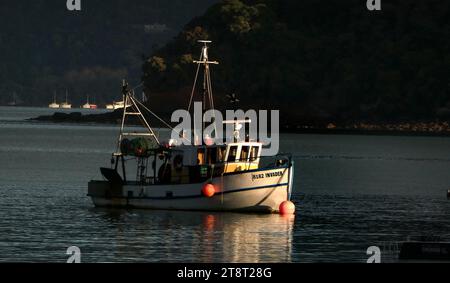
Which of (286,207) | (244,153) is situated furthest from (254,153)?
(286,207)

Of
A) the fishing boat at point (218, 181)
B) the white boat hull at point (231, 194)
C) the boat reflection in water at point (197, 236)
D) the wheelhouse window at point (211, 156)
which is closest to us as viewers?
the boat reflection in water at point (197, 236)

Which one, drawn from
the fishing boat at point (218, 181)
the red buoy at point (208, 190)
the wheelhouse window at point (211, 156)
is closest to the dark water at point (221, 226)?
the fishing boat at point (218, 181)

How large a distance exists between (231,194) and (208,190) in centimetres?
161

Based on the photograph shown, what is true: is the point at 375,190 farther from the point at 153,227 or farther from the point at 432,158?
the point at 432,158

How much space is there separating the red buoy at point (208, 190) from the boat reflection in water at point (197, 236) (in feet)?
4.52

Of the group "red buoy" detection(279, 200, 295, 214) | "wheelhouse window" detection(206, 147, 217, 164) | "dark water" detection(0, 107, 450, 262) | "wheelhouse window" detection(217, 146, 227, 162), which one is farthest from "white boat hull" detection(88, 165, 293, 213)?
"wheelhouse window" detection(217, 146, 227, 162)

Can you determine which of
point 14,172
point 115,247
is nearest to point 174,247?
point 115,247

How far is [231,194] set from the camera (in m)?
81.6

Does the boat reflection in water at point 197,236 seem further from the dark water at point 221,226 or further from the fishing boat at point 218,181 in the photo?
the fishing boat at point 218,181

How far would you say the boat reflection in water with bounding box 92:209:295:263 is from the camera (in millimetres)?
65500

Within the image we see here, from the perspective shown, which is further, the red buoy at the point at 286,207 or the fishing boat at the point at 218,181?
the red buoy at the point at 286,207

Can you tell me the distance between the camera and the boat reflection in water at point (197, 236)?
65500 millimetres

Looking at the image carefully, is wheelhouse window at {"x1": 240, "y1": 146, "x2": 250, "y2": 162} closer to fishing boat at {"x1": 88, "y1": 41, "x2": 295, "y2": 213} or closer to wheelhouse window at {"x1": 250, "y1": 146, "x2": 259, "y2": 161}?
fishing boat at {"x1": 88, "y1": 41, "x2": 295, "y2": 213}

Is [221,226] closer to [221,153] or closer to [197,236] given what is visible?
[197,236]
